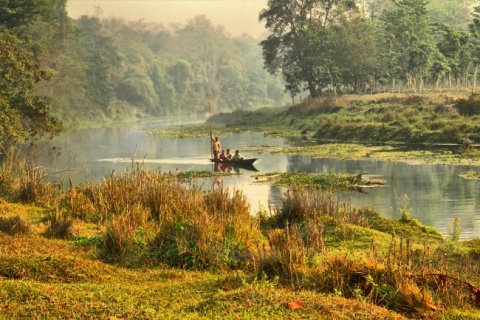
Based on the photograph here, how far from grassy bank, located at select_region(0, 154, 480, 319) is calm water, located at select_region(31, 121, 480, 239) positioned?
1.71 meters

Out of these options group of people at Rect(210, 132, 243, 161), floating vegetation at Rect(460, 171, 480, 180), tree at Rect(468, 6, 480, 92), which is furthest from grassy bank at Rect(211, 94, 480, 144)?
group of people at Rect(210, 132, 243, 161)

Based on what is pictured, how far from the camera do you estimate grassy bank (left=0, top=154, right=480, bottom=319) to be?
772 cm

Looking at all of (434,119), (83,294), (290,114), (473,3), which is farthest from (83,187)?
(473,3)

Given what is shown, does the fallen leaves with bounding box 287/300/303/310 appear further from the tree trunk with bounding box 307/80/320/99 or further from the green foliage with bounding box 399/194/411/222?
the tree trunk with bounding box 307/80/320/99

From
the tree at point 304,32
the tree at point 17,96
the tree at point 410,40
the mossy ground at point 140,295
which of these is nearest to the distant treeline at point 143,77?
the tree at point 304,32

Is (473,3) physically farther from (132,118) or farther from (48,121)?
(48,121)

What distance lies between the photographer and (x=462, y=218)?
1892 cm

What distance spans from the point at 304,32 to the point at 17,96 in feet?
149

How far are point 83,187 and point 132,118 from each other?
107510 mm

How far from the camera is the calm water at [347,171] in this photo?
20.1m

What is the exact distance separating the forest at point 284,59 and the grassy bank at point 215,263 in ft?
63.6

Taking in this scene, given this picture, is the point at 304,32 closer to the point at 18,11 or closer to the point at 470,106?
the point at 470,106

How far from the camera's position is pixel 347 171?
3030cm

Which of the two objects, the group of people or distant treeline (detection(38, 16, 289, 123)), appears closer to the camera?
the group of people
